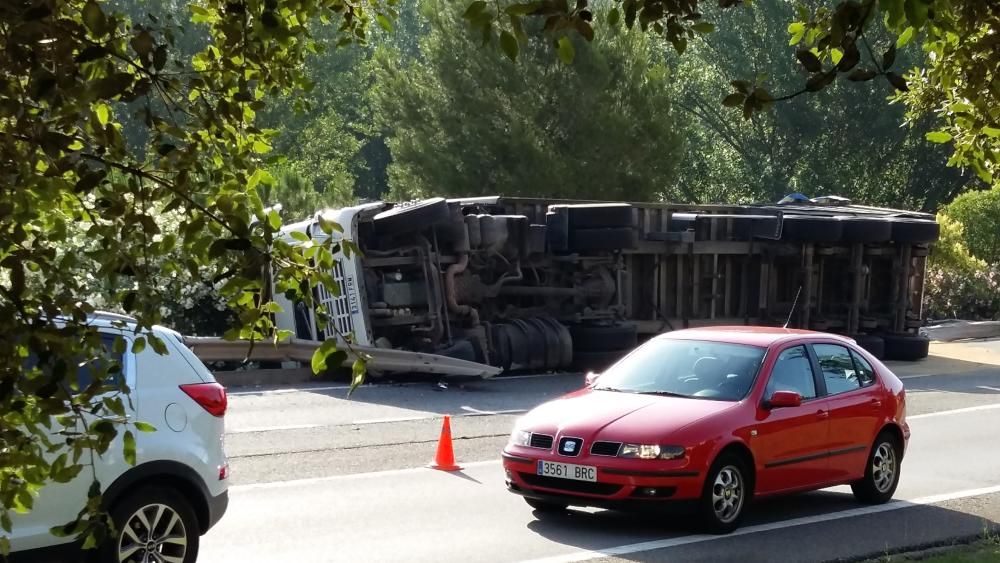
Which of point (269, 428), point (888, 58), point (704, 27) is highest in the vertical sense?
point (704, 27)

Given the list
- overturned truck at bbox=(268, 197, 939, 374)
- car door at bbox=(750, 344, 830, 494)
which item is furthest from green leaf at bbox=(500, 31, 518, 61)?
overturned truck at bbox=(268, 197, 939, 374)

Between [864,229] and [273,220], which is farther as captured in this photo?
[864,229]

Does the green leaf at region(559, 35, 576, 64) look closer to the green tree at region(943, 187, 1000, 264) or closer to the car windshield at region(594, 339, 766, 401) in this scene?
the car windshield at region(594, 339, 766, 401)

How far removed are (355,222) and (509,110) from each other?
1837 cm

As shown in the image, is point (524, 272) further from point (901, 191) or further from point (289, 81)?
point (901, 191)

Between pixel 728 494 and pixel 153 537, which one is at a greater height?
pixel 153 537

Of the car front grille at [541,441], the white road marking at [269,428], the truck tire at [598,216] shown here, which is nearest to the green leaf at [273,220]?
the car front grille at [541,441]

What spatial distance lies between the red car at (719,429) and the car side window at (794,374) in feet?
0.04

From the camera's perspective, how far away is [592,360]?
2022 centimetres

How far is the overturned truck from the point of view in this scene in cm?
1848

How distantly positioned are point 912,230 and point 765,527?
49.4ft

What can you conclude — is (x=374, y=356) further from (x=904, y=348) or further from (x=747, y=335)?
(x=904, y=348)

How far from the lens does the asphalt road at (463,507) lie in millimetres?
9016

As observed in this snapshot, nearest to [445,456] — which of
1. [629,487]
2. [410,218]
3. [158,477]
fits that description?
[629,487]
